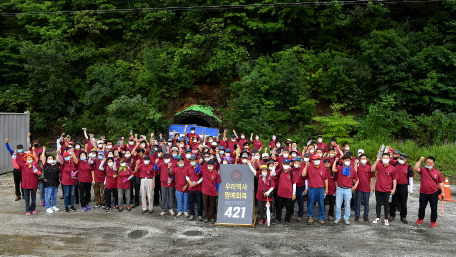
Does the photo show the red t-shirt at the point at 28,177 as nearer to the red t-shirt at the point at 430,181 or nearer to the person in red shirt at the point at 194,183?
the person in red shirt at the point at 194,183

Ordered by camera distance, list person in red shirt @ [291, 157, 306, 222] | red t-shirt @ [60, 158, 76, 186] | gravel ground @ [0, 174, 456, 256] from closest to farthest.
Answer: gravel ground @ [0, 174, 456, 256] < person in red shirt @ [291, 157, 306, 222] < red t-shirt @ [60, 158, 76, 186]

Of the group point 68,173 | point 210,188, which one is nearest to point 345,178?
point 210,188

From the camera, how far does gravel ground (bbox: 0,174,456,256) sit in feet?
23.9

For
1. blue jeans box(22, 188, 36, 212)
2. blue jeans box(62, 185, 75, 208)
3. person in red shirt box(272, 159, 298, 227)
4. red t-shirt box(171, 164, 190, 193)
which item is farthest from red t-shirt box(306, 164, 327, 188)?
blue jeans box(22, 188, 36, 212)

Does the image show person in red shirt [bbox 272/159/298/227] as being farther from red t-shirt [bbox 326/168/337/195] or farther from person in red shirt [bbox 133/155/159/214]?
person in red shirt [bbox 133/155/159/214]

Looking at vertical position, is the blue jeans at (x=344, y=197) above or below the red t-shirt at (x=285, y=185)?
below

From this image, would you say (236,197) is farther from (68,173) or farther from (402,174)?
(68,173)

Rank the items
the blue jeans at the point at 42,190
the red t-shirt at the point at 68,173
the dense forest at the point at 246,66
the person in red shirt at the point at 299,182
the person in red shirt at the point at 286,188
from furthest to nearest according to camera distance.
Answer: the dense forest at the point at 246,66, the blue jeans at the point at 42,190, the red t-shirt at the point at 68,173, the person in red shirt at the point at 299,182, the person in red shirt at the point at 286,188

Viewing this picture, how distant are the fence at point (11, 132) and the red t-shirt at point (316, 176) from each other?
1518cm

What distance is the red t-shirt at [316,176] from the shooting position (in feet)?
29.9

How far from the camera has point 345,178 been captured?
9.07 m

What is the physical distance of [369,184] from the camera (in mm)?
9211

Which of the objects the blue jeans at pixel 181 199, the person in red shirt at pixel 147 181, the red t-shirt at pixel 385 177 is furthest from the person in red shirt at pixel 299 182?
the person in red shirt at pixel 147 181

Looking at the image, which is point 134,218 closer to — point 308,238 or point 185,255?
point 185,255
